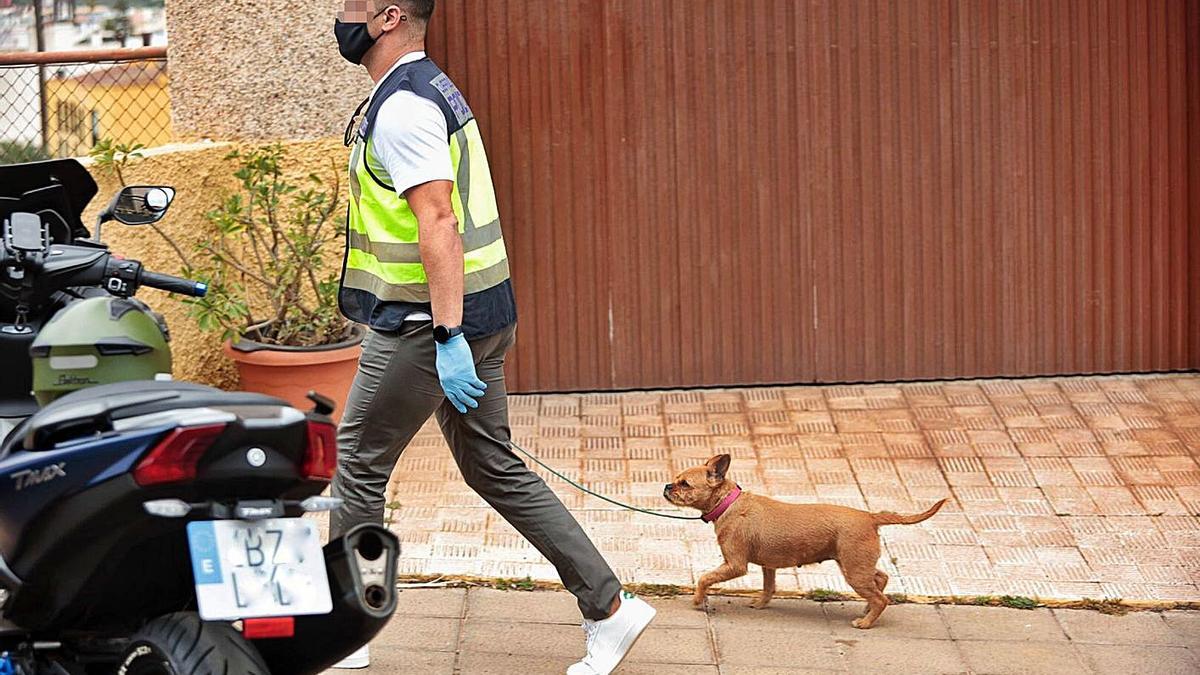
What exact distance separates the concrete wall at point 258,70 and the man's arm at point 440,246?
326 cm

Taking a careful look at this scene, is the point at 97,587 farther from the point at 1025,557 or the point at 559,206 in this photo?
the point at 559,206

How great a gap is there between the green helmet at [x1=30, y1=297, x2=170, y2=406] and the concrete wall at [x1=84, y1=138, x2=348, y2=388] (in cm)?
353

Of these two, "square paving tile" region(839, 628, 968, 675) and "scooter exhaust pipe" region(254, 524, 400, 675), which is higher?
"scooter exhaust pipe" region(254, 524, 400, 675)

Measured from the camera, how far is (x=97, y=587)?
3734mm

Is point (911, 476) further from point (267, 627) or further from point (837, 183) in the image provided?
point (267, 627)

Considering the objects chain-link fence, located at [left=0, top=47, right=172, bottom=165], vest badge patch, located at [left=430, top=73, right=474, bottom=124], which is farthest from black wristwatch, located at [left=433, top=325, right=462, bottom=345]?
chain-link fence, located at [left=0, top=47, right=172, bottom=165]

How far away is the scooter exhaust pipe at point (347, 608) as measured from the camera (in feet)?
12.1

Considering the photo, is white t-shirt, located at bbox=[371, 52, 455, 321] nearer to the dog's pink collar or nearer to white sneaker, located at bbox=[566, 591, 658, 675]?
white sneaker, located at bbox=[566, 591, 658, 675]

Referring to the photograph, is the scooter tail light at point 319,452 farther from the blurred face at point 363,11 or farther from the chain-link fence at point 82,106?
the chain-link fence at point 82,106

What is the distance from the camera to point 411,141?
4.50 m

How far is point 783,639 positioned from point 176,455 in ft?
8.11

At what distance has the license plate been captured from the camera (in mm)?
3514

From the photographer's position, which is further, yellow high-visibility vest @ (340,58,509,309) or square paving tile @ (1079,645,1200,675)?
square paving tile @ (1079,645,1200,675)

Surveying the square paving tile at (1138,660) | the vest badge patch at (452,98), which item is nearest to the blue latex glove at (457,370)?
the vest badge patch at (452,98)
